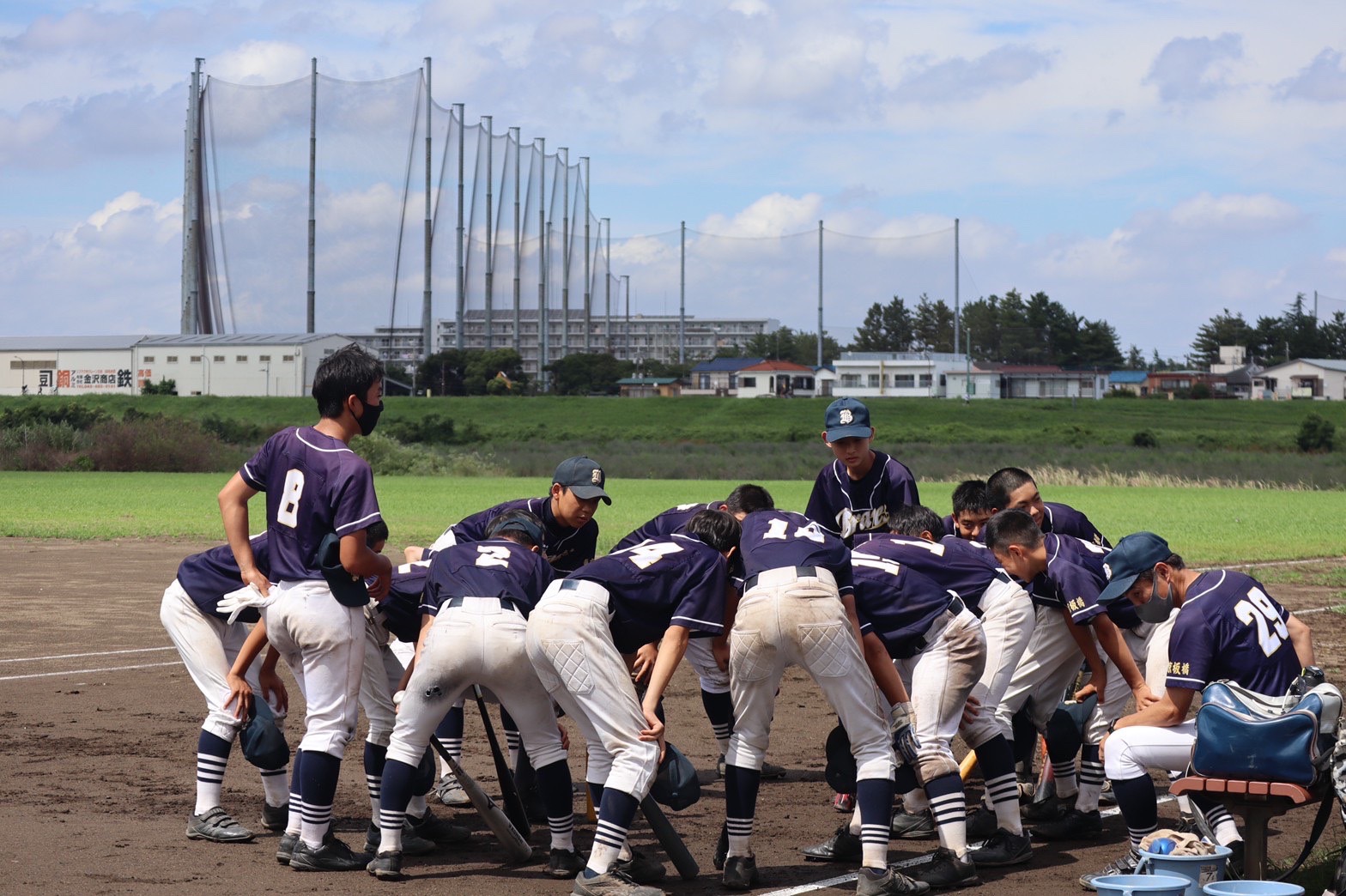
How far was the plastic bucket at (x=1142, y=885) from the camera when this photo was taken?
467cm

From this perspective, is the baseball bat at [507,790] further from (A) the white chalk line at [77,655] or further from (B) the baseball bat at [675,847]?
(A) the white chalk line at [77,655]

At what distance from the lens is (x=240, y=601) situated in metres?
6.43

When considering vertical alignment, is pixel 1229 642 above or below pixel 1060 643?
above

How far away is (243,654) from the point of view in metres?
6.43

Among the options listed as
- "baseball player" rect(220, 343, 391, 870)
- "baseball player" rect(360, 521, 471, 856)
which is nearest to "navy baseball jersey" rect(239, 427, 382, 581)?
"baseball player" rect(220, 343, 391, 870)

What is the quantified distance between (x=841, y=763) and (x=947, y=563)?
1.05 meters

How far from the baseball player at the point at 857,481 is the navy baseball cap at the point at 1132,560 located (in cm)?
257

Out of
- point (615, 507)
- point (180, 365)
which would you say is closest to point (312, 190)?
point (180, 365)

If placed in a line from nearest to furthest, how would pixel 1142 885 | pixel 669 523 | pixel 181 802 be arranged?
pixel 1142 885 → pixel 181 802 → pixel 669 523

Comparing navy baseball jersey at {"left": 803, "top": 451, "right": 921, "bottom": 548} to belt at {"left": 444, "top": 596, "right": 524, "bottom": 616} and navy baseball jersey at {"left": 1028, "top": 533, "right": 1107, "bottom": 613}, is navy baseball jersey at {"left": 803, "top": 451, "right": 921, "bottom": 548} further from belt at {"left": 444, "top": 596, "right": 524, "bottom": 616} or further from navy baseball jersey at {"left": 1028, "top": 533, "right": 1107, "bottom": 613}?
belt at {"left": 444, "top": 596, "right": 524, "bottom": 616}

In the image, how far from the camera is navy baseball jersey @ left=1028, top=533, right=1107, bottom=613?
634 cm

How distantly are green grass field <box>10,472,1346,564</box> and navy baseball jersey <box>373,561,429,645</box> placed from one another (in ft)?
50.9

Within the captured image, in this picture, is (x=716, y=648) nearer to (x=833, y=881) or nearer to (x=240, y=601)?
(x=833, y=881)

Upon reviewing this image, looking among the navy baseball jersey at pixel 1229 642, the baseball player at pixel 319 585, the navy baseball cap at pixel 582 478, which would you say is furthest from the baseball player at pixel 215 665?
the navy baseball jersey at pixel 1229 642
